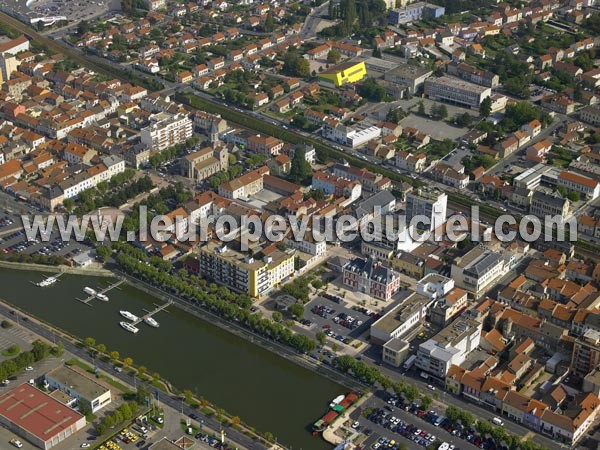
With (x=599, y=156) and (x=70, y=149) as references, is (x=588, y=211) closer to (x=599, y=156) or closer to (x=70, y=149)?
(x=599, y=156)

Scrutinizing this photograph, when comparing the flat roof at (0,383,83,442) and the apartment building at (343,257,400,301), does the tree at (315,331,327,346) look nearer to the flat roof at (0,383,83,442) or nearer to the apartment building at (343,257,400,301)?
the apartment building at (343,257,400,301)

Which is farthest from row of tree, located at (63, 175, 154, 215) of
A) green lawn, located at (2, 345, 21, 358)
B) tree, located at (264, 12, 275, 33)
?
tree, located at (264, 12, 275, 33)

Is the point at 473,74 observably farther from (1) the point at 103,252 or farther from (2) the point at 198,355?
(2) the point at 198,355

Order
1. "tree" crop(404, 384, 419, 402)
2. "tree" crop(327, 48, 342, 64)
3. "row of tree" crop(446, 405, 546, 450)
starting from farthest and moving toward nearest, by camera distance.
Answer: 1. "tree" crop(327, 48, 342, 64)
2. "tree" crop(404, 384, 419, 402)
3. "row of tree" crop(446, 405, 546, 450)

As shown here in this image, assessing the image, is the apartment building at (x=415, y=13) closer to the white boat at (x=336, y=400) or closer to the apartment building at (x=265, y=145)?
the apartment building at (x=265, y=145)

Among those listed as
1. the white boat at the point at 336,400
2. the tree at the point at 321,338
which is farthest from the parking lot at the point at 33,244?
the white boat at the point at 336,400

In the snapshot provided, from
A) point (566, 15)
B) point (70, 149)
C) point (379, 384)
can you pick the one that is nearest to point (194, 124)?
point (70, 149)
